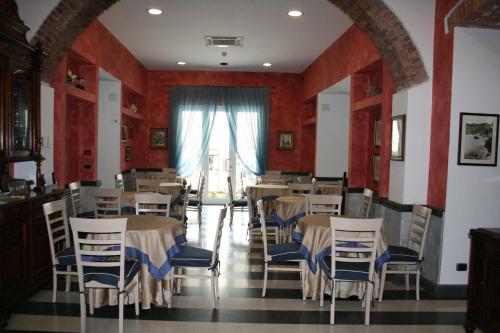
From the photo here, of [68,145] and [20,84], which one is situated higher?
[20,84]

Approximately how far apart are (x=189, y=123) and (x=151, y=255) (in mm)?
7858

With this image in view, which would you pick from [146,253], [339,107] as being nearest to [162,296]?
[146,253]

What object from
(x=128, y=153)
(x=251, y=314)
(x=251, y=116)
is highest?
(x=251, y=116)

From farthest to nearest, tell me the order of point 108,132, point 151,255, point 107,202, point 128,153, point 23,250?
point 128,153
point 108,132
point 107,202
point 23,250
point 151,255

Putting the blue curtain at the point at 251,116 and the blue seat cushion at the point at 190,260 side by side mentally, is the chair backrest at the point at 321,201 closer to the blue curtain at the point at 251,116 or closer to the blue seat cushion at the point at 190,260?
the blue seat cushion at the point at 190,260

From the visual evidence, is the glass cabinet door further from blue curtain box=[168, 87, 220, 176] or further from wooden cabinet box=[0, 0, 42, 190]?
blue curtain box=[168, 87, 220, 176]

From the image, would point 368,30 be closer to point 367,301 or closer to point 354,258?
point 354,258

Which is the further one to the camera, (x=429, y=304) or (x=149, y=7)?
(x=149, y=7)

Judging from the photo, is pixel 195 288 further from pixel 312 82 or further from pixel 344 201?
pixel 312 82

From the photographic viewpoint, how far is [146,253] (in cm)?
412

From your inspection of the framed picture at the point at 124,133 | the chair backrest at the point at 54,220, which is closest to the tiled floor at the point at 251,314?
the chair backrest at the point at 54,220

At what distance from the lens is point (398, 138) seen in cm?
558

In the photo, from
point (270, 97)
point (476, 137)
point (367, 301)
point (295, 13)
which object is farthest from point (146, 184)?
point (476, 137)

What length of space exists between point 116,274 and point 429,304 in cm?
319
